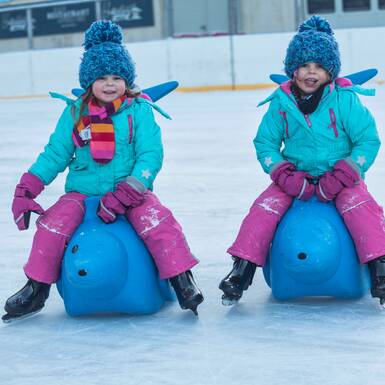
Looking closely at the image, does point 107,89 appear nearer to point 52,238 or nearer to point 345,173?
point 52,238

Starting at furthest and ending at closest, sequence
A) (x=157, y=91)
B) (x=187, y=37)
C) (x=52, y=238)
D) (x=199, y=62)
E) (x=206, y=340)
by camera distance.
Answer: (x=187, y=37), (x=199, y=62), (x=157, y=91), (x=52, y=238), (x=206, y=340)

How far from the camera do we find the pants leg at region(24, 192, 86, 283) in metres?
2.46

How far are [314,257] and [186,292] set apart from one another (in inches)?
13.5

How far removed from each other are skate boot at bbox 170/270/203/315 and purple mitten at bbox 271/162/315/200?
35 centimetres

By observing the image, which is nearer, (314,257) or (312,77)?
(314,257)

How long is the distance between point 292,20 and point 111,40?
1385cm

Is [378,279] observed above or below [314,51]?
below

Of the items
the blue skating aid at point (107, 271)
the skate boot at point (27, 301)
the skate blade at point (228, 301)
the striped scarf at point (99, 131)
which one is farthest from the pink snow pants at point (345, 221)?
the skate boot at point (27, 301)

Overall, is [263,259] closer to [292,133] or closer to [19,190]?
[292,133]

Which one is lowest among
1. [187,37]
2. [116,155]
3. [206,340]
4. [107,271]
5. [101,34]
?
[206,340]

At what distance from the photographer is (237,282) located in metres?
2.53

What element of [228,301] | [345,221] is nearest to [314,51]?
[345,221]

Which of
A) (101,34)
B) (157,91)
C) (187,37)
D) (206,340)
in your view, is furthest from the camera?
(187,37)

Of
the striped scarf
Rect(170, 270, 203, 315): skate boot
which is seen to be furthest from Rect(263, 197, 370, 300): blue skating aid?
the striped scarf
